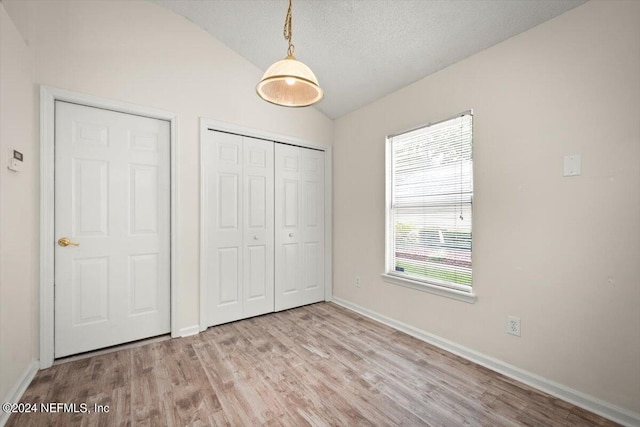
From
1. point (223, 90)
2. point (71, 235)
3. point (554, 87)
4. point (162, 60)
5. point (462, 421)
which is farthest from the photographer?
point (223, 90)

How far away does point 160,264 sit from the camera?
271 cm

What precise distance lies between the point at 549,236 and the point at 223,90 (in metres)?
3.21

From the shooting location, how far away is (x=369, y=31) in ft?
7.99

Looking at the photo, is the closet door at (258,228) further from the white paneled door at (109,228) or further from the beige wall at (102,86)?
the white paneled door at (109,228)

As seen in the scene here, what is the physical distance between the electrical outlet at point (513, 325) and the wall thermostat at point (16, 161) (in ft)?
11.8

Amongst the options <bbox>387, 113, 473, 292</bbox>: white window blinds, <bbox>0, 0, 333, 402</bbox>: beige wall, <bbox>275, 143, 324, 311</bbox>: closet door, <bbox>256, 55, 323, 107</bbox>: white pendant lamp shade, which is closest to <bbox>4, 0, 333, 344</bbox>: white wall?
<bbox>0, 0, 333, 402</bbox>: beige wall

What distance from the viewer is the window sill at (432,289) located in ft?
7.78

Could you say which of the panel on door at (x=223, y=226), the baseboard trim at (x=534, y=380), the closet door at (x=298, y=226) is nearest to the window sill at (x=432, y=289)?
the baseboard trim at (x=534, y=380)

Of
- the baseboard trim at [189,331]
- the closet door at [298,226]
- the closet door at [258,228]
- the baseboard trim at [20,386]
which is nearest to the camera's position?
the baseboard trim at [20,386]

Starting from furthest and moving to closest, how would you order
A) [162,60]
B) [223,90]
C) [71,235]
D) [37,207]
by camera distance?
1. [223,90]
2. [162,60]
3. [71,235]
4. [37,207]

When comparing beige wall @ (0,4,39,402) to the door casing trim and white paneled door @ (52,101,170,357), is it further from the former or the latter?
white paneled door @ (52,101,170,357)

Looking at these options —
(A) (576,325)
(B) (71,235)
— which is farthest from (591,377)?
(B) (71,235)

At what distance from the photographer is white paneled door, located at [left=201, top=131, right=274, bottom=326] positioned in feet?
9.65

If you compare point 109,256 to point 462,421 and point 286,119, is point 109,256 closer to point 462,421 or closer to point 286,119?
point 286,119
